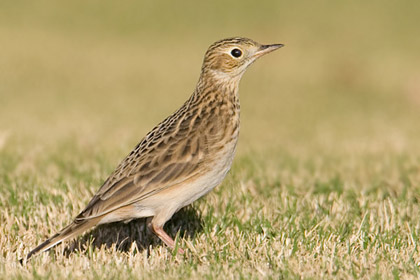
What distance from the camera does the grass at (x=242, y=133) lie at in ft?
18.0

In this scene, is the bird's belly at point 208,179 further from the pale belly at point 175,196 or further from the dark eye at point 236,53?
the dark eye at point 236,53

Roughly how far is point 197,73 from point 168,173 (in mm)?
16777

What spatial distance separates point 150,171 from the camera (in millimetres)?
5504

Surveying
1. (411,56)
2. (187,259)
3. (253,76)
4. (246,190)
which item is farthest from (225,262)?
(411,56)

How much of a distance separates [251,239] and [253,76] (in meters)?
17.0

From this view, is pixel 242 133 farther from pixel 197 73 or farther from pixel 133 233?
pixel 197 73

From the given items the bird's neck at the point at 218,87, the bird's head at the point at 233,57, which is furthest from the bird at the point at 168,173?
the bird's head at the point at 233,57

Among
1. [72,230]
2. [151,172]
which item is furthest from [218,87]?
[72,230]

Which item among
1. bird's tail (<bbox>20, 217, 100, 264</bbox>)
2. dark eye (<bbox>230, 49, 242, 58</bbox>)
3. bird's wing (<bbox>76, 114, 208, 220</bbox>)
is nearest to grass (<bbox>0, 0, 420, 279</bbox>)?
bird's tail (<bbox>20, 217, 100, 264</bbox>)

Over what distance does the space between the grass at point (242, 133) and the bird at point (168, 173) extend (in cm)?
30

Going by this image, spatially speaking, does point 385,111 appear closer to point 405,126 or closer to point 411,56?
A: point 405,126

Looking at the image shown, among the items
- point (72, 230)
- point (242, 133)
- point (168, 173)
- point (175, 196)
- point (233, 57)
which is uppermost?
point (233, 57)

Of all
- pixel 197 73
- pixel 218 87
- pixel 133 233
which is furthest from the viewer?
pixel 197 73

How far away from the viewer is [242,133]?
1377cm
